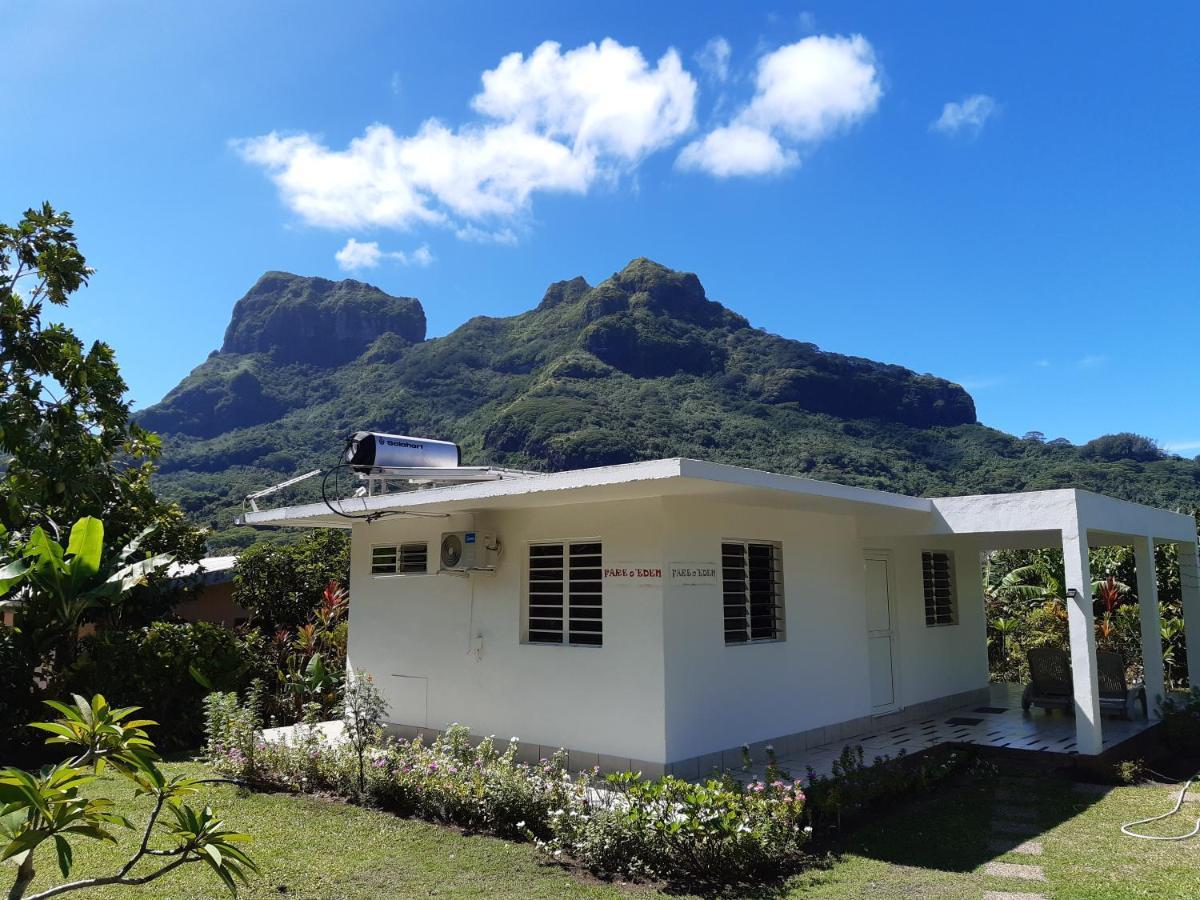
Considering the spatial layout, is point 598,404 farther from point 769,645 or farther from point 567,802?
point 567,802

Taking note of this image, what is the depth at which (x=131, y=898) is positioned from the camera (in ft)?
17.2

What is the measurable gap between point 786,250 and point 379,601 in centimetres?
2135

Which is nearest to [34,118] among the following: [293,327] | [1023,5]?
[1023,5]

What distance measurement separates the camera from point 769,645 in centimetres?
896

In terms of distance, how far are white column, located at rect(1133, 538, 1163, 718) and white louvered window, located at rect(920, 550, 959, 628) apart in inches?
103

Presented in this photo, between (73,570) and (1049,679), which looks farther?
(1049,679)

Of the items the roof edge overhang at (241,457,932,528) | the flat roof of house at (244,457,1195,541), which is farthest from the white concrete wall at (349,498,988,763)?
the roof edge overhang at (241,457,932,528)

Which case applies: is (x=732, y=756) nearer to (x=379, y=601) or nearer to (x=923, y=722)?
(x=923, y=722)

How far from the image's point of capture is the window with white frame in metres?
8.77

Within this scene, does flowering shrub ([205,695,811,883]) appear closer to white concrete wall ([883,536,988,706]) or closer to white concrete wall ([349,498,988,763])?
white concrete wall ([349,498,988,763])

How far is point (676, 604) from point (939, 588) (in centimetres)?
665

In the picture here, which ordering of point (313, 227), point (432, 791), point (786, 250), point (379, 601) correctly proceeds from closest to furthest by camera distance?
point (432, 791) → point (379, 601) → point (313, 227) → point (786, 250)

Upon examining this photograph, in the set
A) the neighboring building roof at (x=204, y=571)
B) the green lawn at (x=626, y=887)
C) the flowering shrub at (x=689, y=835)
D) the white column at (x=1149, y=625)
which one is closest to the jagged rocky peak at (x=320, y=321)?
the neighboring building roof at (x=204, y=571)

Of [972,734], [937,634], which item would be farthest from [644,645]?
[937,634]
